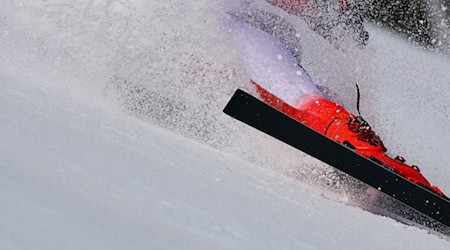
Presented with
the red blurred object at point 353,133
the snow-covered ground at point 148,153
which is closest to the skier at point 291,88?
the red blurred object at point 353,133

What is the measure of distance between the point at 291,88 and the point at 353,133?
1.59ft

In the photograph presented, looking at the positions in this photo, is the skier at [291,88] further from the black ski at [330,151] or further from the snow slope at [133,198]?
the snow slope at [133,198]

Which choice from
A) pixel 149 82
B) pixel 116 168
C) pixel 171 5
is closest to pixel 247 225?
pixel 116 168

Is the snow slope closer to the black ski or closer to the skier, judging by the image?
the black ski

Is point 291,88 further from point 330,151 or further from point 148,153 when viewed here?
point 148,153

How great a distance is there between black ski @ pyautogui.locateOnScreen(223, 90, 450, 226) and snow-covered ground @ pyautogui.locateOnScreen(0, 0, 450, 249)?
14cm

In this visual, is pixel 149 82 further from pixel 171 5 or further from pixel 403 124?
pixel 403 124

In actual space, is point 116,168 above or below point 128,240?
above

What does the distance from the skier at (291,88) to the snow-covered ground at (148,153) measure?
11 centimetres

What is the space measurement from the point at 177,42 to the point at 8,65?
0.77 meters

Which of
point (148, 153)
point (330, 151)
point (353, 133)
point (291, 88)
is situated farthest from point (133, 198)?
point (291, 88)

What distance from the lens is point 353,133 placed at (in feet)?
8.03

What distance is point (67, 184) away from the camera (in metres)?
0.98

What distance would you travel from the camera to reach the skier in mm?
2455
